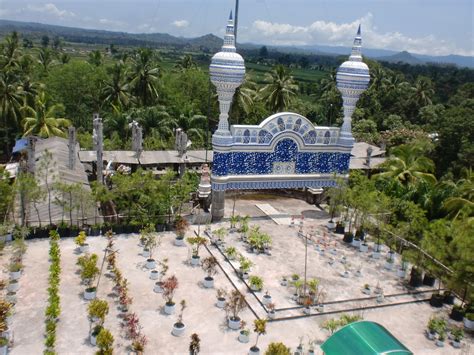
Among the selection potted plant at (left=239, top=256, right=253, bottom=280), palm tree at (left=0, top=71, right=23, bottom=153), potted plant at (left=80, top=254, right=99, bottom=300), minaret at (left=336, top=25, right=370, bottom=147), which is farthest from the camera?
palm tree at (left=0, top=71, right=23, bottom=153)

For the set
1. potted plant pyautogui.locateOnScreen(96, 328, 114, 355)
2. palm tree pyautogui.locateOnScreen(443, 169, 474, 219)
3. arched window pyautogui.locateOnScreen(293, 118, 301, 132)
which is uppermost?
arched window pyautogui.locateOnScreen(293, 118, 301, 132)

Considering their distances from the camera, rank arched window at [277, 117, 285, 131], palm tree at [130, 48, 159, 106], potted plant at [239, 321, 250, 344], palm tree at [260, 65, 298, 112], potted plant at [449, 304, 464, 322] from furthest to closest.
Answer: palm tree at [130, 48, 159, 106], palm tree at [260, 65, 298, 112], arched window at [277, 117, 285, 131], potted plant at [449, 304, 464, 322], potted plant at [239, 321, 250, 344]

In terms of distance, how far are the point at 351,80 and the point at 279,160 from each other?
4885 millimetres

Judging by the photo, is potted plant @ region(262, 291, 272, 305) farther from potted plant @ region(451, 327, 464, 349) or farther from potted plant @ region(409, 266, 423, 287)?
potted plant @ region(409, 266, 423, 287)

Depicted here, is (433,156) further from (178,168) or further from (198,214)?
(198,214)

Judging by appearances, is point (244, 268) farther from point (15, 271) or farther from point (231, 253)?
point (15, 271)

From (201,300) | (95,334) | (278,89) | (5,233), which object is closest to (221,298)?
(201,300)

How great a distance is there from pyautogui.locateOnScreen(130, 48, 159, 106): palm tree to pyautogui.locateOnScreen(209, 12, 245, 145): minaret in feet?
69.8

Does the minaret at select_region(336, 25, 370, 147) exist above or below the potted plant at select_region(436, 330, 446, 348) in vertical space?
above

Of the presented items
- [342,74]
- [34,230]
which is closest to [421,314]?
[342,74]

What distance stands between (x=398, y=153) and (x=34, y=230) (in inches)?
713

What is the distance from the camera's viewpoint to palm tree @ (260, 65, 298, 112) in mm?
37406

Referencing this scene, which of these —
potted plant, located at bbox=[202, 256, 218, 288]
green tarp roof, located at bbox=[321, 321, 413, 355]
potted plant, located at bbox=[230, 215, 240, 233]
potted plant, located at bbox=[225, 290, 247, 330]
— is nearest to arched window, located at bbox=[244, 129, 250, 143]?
potted plant, located at bbox=[230, 215, 240, 233]

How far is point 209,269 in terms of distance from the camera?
15445 mm
